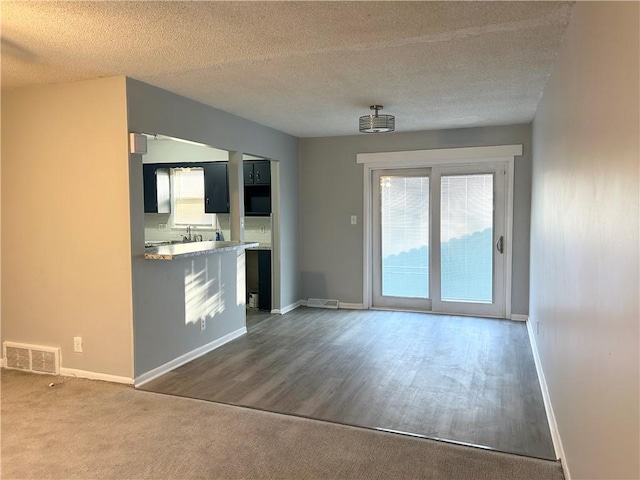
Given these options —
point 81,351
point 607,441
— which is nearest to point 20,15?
point 81,351

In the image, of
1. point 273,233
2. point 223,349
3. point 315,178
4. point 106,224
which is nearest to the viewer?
point 106,224

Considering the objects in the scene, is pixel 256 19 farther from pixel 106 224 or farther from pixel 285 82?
pixel 106 224

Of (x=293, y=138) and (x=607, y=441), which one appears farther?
(x=293, y=138)

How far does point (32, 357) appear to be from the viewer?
13.0 ft

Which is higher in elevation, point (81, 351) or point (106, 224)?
point (106, 224)

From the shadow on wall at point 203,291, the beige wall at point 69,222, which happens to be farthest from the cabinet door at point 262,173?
the beige wall at point 69,222

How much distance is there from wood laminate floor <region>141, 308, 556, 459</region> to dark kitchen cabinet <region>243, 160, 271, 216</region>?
1626 mm

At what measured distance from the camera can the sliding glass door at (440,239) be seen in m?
5.83

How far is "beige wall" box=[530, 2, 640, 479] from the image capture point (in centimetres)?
131

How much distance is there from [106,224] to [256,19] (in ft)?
6.70

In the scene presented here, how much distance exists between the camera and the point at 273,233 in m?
6.09

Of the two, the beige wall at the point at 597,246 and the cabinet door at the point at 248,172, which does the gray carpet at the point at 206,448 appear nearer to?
the beige wall at the point at 597,246

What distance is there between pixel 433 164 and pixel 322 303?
7.72ft

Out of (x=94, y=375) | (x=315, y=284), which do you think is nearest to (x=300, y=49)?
(x=94, y=375)
